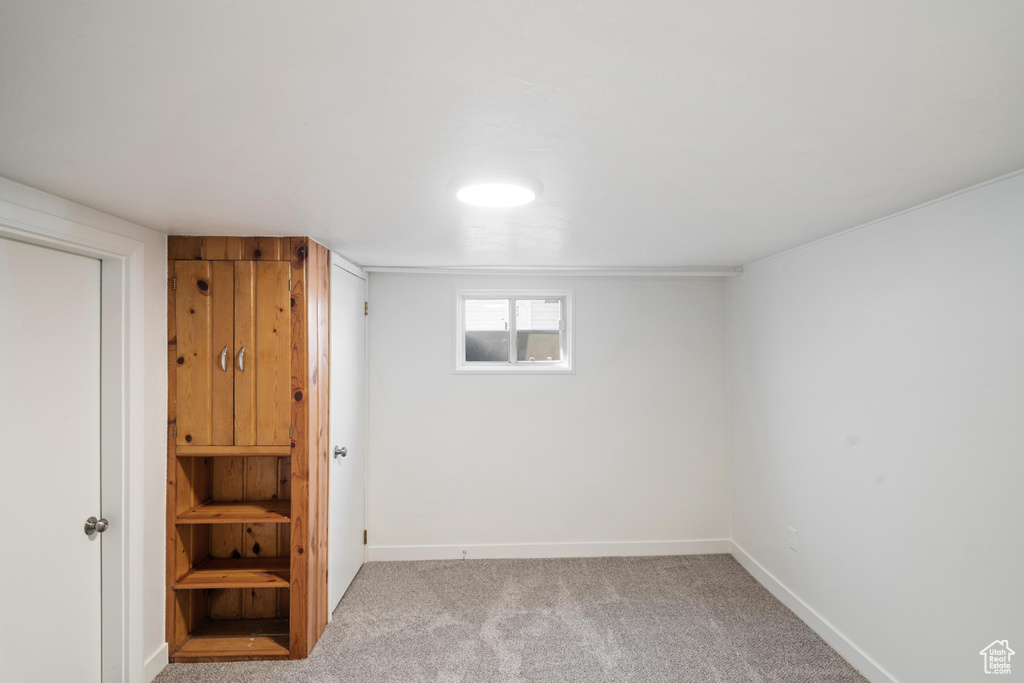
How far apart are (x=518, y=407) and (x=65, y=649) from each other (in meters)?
2.91

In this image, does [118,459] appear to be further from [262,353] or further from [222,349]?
[262,353]

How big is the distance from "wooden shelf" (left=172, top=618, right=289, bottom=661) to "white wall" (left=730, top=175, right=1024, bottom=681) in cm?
307

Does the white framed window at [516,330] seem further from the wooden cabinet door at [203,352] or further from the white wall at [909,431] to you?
the wooden cabinet door at [203,352]

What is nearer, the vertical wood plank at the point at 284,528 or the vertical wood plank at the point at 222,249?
the vertical wood plank at the point at 222,249

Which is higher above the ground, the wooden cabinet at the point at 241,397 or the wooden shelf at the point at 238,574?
the wooden cabinet at the point at 241,397

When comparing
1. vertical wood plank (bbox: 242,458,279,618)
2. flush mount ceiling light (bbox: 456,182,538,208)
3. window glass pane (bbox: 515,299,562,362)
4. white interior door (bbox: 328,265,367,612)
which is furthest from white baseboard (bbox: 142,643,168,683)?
window glass pane (bbox: 515,299,562,362)

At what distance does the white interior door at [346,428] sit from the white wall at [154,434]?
0.86 m

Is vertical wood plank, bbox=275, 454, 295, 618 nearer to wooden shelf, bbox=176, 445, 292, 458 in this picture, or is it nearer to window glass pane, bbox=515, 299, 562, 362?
wooden shelf, bbox=176, 445, 292, 458

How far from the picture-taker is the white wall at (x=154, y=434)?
2549mm

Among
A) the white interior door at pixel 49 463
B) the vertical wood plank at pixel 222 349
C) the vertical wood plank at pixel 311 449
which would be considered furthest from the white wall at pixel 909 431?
the white interior door at pixel 49 463

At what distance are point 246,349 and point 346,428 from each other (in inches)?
38.0

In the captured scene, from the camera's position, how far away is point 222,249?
9.10 feet

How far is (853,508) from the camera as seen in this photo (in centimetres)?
273

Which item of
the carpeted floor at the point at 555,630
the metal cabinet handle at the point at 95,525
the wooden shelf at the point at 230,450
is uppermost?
the wooden shelf at the point at 230,450
